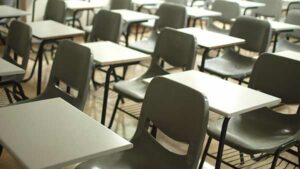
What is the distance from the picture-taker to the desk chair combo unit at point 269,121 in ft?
7.49

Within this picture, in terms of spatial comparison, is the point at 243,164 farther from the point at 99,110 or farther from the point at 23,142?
the point at 23,142

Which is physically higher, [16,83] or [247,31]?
[247,31]

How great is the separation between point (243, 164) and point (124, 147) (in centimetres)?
162

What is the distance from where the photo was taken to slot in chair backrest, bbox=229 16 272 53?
3.68m

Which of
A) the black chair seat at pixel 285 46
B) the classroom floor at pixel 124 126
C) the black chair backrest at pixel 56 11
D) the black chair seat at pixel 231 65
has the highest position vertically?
the black chair backrest at pixel 56 11

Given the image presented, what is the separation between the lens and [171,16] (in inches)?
168

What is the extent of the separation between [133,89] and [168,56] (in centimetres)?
39

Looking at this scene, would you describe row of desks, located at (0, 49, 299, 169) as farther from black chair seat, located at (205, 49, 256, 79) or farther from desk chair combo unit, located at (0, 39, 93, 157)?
black chair seat, located at (205, 49, 256, 79)

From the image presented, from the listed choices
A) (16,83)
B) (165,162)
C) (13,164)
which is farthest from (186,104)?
(13,164)

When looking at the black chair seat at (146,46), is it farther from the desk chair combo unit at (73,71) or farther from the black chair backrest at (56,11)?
the desk chair combo unit at (73,71)

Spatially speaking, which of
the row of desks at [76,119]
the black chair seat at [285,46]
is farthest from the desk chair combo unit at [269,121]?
the black chair seat at [285,46]

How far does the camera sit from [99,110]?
12.0 feet

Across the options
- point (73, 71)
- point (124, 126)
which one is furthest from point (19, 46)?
point (124, 126)

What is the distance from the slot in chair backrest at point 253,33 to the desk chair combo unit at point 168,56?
981mm
